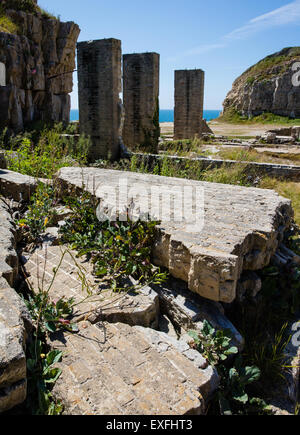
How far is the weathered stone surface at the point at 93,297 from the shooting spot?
259 centimetres

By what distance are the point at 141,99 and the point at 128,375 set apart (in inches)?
470

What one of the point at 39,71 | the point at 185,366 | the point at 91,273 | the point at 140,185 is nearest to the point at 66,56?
the point at 39,71

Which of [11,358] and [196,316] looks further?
[196,316]

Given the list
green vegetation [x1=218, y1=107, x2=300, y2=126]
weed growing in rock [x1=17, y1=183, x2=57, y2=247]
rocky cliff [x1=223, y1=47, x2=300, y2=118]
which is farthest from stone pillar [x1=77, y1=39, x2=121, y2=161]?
rocky cliff [x1=223, y1=47, x2=300, y2=118]

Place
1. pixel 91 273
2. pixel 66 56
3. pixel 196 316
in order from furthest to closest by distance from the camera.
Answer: pixel 66 56 → pixel 91 273 → pixel 196 316

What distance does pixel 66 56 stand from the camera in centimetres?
1975

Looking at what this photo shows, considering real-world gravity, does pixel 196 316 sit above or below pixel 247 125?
below

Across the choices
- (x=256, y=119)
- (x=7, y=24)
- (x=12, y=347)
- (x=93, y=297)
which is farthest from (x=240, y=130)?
(x=12, y=347)

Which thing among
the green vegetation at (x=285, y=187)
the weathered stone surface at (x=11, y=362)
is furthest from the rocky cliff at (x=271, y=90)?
Answer: the weathered stone surface at (x=11, y=362)

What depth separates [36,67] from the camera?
17.5 m

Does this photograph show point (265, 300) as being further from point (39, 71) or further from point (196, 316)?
point (39, 71)

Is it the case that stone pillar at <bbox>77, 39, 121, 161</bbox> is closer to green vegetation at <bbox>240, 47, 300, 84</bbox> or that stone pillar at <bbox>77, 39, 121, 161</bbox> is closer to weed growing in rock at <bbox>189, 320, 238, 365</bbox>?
weed growing in rock at <bbox>189, 320, 238, 365</bbox>

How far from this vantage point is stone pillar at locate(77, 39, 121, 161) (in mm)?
10531

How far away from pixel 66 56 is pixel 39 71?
2933mm
